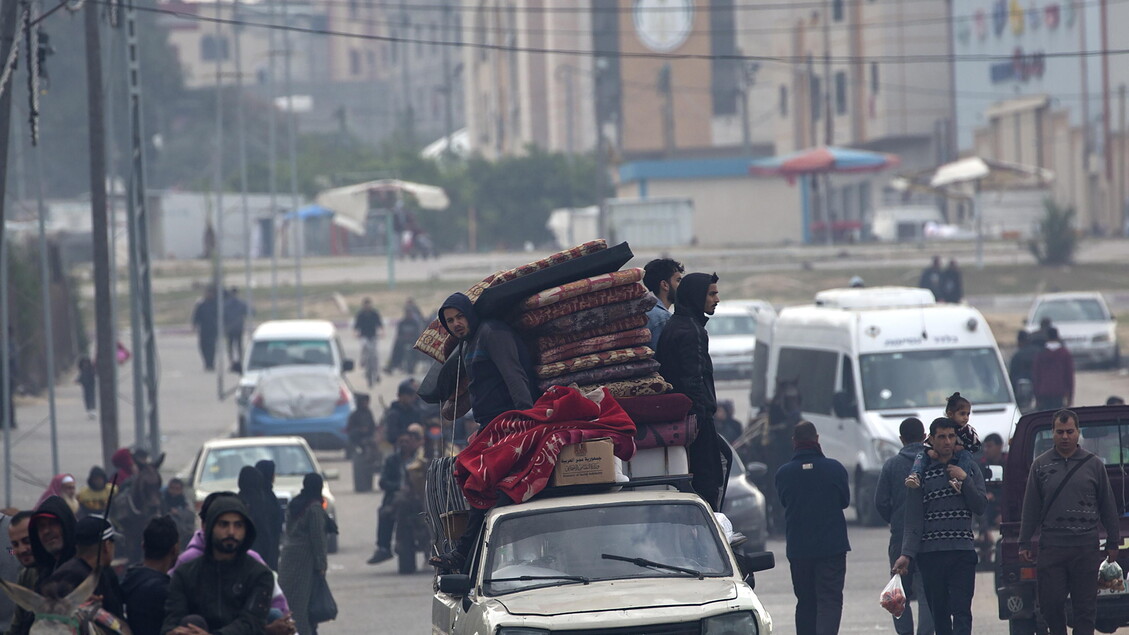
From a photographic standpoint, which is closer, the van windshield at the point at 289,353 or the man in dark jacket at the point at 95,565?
the man in dark jacket at the point at 95,565

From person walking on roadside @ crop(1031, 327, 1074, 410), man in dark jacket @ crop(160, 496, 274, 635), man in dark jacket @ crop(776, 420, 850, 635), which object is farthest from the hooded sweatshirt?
person walking on roadside @ crop(1031, 327, 1074, 410)

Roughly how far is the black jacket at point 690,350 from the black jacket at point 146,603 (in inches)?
136

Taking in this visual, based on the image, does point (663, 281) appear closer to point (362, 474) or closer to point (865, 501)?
point (865, 501)

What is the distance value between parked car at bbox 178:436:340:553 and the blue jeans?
9.30 m

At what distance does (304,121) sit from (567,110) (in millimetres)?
46316

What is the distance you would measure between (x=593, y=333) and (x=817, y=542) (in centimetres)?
233

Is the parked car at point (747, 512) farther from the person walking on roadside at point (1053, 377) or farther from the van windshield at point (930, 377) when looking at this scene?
the person walking on roadside at point (1053, 377)

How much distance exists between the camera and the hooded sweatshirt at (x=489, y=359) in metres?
9.02

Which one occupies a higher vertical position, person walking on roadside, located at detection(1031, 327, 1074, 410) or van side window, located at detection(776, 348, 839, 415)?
van side window, located at detection(776, 348, 839, 415)

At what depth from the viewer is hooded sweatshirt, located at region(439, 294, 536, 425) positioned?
9.02 meters

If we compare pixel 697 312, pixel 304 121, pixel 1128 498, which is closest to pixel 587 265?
pixel 697 312

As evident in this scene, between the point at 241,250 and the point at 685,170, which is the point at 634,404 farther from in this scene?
the point at 241,250

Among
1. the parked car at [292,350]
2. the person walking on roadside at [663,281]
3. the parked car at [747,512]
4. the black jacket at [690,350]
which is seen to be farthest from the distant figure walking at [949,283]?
the black jacket at [690,350]

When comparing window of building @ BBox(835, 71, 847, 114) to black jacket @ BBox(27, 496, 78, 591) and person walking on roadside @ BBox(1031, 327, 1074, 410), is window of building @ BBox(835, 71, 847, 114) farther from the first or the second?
black jacket @ BBox(27, 496, 78, 591)
